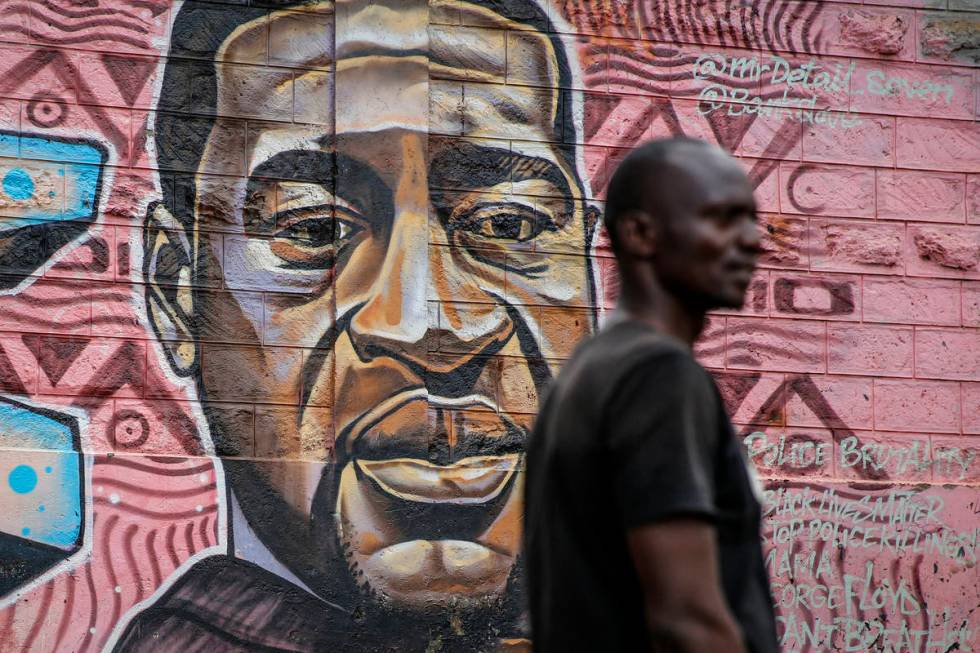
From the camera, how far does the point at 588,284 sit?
7254 mm

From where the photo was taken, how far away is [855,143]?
7629mm

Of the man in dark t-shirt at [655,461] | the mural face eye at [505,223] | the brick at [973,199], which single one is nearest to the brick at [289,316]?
the mural face eye at [505,223]

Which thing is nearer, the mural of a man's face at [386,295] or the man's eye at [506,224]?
the mural of a man's face at [386,295]

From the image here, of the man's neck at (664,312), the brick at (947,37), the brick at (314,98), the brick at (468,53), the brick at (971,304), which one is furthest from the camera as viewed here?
the brick at (947,37)

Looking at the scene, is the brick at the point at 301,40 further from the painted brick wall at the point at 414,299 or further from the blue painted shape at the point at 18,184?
the blue painted shape at the point at 18,184

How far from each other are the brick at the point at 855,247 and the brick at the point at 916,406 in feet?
1.95

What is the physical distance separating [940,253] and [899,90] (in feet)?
2.89

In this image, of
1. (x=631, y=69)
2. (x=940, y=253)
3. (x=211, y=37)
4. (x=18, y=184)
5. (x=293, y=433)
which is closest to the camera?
(x=18, y=184)

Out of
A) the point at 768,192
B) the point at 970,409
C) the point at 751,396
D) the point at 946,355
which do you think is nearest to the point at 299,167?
the point at 768,192

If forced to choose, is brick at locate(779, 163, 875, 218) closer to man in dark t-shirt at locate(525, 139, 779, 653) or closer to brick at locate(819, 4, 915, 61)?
brick at locate(819, 4, 915, 61)

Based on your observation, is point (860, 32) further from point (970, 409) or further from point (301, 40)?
point (301, 40)

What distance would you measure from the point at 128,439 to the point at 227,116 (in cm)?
160

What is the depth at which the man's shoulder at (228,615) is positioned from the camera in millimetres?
6504

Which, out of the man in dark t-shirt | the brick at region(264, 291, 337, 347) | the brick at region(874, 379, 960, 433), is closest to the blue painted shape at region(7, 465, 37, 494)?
the brick at region(264, 291, 337, 347)
